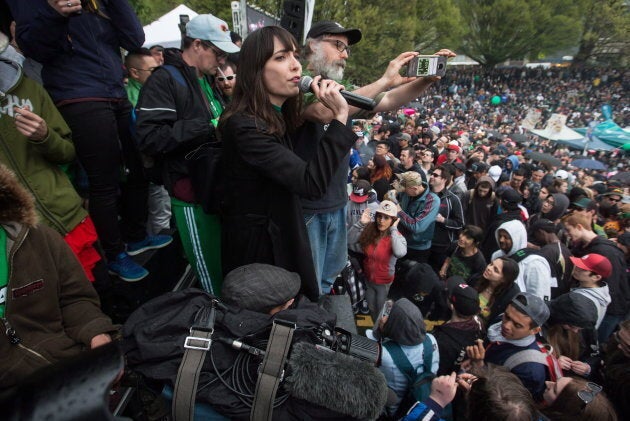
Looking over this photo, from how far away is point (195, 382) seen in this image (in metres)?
1.32

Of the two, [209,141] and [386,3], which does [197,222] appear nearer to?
[209,141]

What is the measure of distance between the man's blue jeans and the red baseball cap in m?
2.64

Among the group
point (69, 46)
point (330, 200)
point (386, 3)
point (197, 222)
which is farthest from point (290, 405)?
point (386, 3)

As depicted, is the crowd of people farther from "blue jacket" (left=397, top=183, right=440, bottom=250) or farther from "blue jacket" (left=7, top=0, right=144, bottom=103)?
"blue jacket" (left=397, top=183, right=440, bottom=250)

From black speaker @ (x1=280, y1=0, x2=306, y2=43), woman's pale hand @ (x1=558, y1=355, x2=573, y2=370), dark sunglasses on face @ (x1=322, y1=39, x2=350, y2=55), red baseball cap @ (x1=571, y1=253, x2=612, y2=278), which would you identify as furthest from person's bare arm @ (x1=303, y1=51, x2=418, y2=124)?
red baseball cap @ (x1=571, y1=253, x2=612, y2=278)

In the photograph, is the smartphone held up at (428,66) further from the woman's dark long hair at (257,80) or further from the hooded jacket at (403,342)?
the hooded jacket at (403,342)

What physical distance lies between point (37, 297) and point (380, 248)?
317 cm

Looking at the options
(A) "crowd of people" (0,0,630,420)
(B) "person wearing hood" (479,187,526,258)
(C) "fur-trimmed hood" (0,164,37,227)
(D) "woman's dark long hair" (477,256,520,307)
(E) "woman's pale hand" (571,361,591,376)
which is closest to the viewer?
(C) "fur-trimmed hood" (0,164,37,227)

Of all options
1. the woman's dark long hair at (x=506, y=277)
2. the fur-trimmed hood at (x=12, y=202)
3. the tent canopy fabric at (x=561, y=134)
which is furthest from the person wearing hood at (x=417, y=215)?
the tent canopy fabric at (x=561, y=134)

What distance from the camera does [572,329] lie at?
3.18 m

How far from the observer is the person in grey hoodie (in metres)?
3.67

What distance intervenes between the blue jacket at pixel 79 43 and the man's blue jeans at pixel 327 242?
1650 mm

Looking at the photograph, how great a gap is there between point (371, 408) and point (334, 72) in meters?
2.10

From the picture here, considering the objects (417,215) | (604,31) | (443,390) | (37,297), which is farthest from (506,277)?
(604,31)
